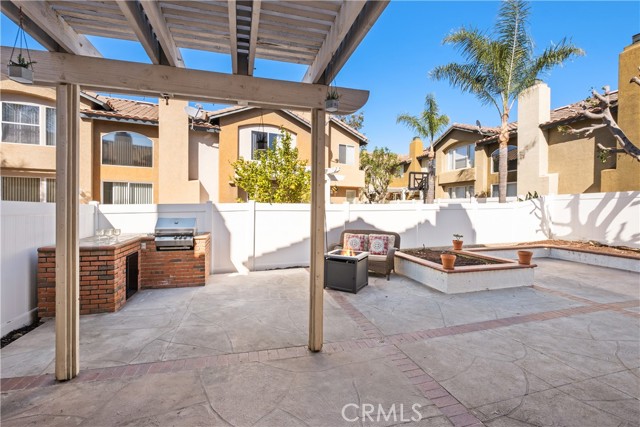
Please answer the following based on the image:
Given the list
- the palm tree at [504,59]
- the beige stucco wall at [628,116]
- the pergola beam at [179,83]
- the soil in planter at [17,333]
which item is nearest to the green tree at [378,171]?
the palm tree at [504,59]

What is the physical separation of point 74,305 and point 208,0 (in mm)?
3361

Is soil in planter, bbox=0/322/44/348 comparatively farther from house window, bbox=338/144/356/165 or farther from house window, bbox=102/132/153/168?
house window, bbox=338/144/356/165

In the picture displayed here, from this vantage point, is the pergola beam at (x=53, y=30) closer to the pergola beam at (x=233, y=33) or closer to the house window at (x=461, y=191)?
the pergola beam at (x=233, y=33)

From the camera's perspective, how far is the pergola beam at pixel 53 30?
2.39 m

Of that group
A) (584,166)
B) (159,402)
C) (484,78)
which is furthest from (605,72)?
(159,402)

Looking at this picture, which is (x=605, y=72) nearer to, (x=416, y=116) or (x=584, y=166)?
(x=584, y=166)

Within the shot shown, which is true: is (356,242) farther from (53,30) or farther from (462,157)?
(462,157)

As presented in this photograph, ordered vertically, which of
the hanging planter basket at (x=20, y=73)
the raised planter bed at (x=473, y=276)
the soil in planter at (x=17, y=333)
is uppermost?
the hanging planter basket at (x=20, y=73)

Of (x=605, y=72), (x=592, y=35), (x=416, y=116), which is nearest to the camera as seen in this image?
(x=592, y=35)

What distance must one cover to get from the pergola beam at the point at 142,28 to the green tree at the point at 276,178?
793 centimetres

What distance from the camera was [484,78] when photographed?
13.5m

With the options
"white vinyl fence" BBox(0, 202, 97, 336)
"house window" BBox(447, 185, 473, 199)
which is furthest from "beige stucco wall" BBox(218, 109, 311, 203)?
"house window" BBox(447, 185, 473, 199)

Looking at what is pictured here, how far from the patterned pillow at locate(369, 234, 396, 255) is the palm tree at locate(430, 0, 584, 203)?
A: 8484 mm

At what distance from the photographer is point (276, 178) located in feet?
37.0
